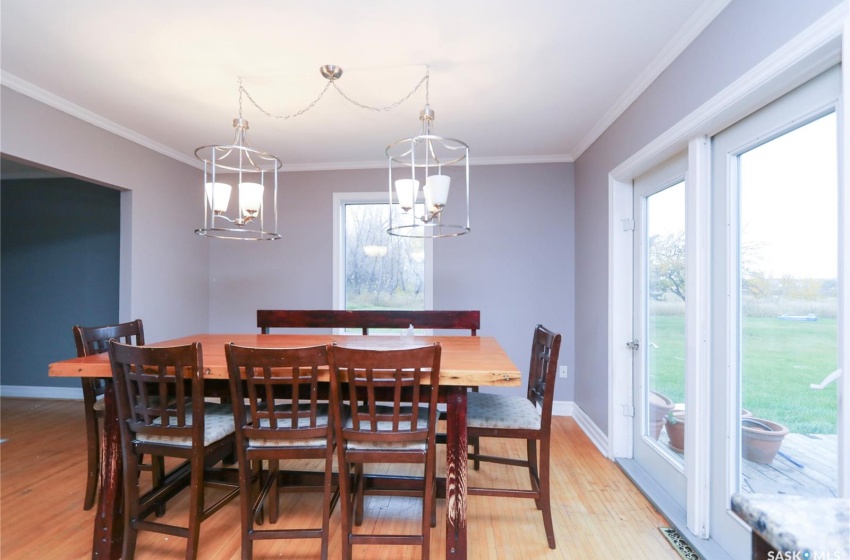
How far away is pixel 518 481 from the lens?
235 cm

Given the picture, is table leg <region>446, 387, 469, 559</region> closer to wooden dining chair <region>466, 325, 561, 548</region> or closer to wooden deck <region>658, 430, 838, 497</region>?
wooden dining chair <region>466, 325, 561, 548</region>

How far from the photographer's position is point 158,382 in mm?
1518

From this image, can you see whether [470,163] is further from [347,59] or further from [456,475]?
[456,475]

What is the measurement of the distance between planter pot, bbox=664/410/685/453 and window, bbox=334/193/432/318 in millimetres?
2180

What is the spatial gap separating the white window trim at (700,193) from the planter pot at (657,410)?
208 millimetres

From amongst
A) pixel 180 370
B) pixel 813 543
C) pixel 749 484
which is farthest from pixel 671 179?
pixel 180 370

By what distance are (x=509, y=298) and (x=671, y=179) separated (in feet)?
5.87

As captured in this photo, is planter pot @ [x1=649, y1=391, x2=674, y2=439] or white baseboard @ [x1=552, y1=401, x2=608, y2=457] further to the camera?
white baseboard @ [x1=552, y1=401, x2=608, y2=457]

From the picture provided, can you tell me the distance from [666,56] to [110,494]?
3.32 meters

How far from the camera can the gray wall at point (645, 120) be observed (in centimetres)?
133

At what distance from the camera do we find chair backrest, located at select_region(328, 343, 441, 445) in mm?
1398

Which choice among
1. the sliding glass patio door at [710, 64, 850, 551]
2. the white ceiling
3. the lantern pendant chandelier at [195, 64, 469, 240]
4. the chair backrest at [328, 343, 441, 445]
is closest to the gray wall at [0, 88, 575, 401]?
the lantern pendant chandelier at [195, 64, 469, 240]

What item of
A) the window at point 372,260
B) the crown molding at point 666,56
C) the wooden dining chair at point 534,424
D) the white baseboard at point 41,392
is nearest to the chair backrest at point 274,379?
the wooden dining chair at point 534,424

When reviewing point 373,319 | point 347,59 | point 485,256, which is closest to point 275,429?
point 373,319
